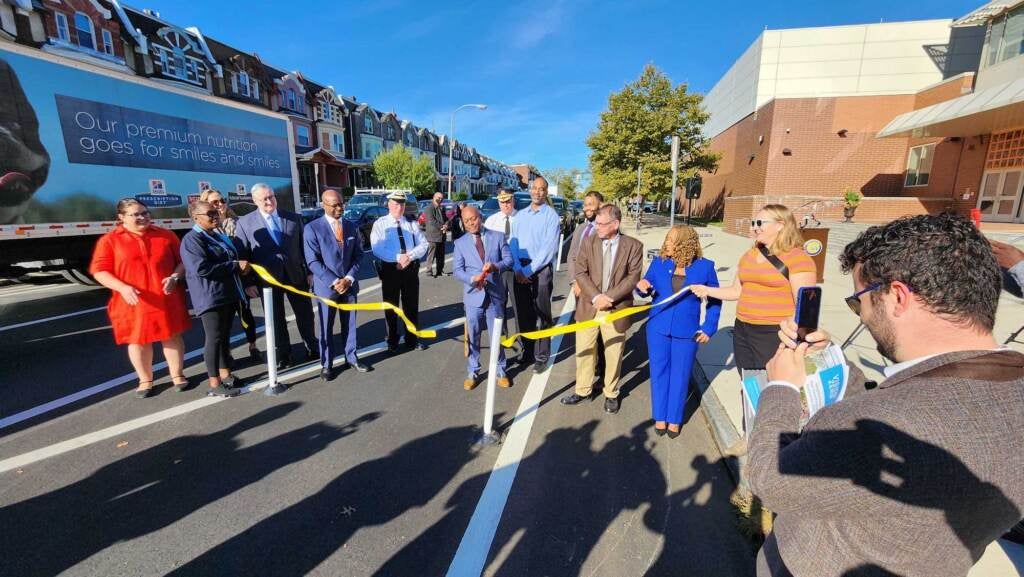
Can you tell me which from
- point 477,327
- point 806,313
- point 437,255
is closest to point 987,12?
point 437,255

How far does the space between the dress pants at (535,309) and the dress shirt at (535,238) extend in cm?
14

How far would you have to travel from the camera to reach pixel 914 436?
957mm

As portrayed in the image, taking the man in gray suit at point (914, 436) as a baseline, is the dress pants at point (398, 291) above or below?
below

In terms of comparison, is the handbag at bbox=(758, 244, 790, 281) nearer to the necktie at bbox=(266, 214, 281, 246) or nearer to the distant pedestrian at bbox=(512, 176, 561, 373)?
the distant pedestrian at bbox=(512, 176, 561, 373)

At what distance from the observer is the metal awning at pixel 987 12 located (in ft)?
47.5

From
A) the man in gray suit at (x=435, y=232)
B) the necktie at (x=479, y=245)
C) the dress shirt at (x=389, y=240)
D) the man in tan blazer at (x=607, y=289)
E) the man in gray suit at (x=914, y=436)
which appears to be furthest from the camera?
the man in gray suit at (x=435, y=232)

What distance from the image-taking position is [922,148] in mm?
19328

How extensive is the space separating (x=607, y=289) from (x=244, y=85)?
3453cm

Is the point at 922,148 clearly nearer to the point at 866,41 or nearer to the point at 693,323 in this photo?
the point at 866,41

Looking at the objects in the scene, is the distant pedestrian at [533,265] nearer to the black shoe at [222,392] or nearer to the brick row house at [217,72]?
the black shoe at [222,392]

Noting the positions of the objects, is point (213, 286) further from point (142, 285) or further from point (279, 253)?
point (279, 253)

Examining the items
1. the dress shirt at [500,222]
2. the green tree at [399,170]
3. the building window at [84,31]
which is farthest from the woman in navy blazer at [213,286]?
the green tree at [399,170]

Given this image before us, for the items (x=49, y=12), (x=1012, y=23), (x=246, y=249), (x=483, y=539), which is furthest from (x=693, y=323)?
(x=49, y=12)

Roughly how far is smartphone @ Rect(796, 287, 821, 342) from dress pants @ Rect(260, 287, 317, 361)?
16.7 ft
